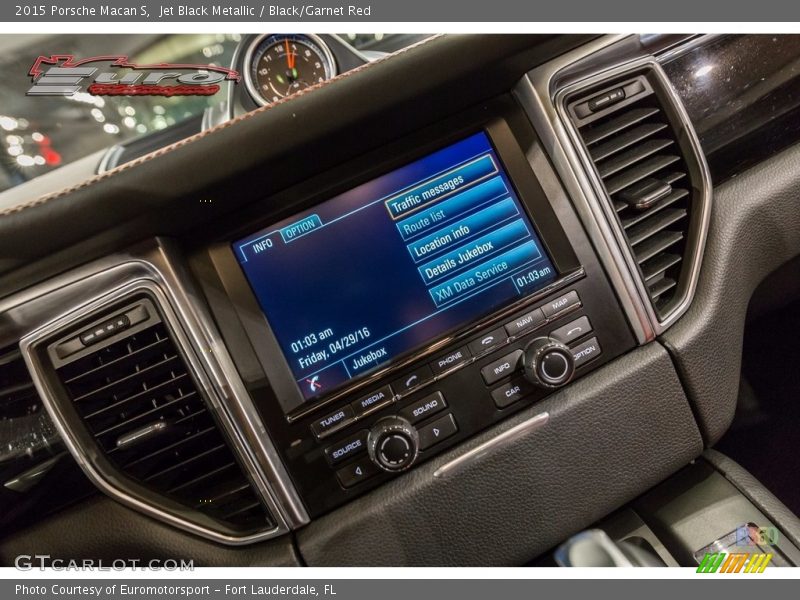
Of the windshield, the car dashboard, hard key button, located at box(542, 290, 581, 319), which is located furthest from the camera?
hard key button, located at box(542, 290, 581, 319)

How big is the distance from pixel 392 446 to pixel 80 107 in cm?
62

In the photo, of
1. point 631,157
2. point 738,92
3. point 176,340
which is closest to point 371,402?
point 176,340

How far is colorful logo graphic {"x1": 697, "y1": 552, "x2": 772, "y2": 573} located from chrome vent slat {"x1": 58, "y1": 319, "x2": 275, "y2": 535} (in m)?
0.71

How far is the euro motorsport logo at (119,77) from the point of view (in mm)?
737

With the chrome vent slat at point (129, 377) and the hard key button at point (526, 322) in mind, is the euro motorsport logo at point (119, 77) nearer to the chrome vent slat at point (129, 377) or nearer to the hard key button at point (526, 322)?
the chrome vent slat at point (129, 377)

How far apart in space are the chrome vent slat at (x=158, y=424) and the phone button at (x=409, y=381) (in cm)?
27

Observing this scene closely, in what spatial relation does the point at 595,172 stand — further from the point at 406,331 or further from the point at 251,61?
the point at 251,61

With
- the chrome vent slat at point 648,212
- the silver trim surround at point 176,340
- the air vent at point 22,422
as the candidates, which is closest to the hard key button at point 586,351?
the chrome vent slat at point 648,212

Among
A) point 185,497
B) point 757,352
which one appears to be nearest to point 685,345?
point 757,352

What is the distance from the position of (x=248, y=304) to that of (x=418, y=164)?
0.34 m

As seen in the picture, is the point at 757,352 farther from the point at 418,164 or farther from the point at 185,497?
the point at 185,497

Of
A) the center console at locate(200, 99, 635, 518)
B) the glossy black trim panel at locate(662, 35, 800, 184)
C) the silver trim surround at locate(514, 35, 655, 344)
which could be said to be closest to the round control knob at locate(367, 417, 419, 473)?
the center console at locate(200, 99, 635, 518)

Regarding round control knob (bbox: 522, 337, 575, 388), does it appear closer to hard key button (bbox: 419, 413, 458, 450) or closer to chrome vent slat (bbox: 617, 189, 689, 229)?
hard key button (bbox: 419, 413, 458, 450)

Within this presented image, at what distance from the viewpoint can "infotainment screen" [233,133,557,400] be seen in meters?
0.89
